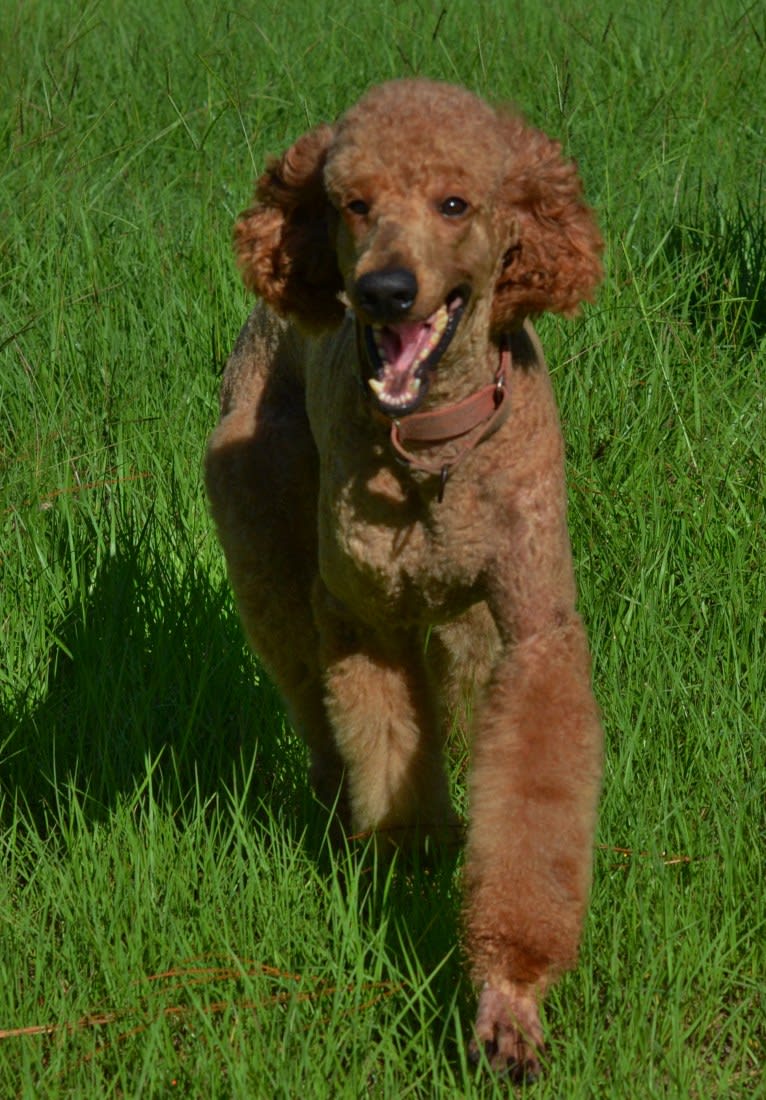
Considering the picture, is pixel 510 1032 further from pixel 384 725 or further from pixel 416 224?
pixel 416 224

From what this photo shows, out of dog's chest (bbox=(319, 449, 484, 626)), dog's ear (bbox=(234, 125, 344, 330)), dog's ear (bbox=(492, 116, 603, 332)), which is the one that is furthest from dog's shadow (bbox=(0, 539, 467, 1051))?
dog's ear (bbox=(492, 116, 603, 332))

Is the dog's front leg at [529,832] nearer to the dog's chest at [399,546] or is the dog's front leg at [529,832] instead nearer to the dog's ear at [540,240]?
the dog's chest at [399,546]

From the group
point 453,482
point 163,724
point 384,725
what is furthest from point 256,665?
point 453,482

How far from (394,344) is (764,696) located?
5.07 ft

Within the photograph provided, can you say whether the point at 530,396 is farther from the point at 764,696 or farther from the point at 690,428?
the point at 690,428

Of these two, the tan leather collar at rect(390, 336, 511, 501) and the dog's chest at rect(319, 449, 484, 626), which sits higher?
the tan leather collar at rect(390, 336, 511, 501)

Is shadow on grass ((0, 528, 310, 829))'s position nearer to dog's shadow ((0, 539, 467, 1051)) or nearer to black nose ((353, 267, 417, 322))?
dog's shadow ((0, 539, 467, 1051))

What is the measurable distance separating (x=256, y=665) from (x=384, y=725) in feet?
3.78

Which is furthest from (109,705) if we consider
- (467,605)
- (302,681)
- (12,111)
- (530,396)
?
(12,111)

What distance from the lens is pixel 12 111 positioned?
297 inches

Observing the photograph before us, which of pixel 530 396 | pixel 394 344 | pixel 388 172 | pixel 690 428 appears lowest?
pixel 690 428

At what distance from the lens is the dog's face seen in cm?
349

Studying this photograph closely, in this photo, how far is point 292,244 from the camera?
4.00 metres

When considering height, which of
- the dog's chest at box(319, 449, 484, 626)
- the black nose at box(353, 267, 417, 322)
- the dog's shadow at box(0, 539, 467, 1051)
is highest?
the black nose at box(353, 267, 417, 322)
